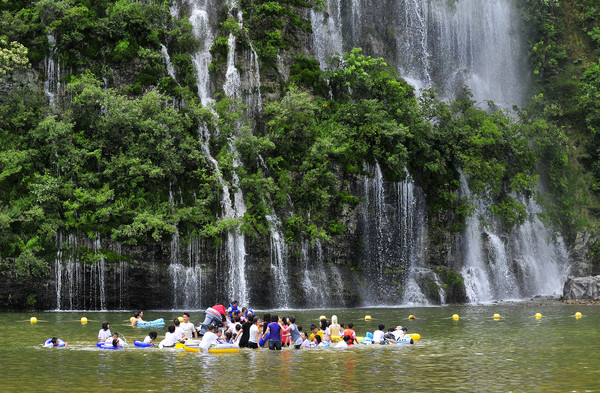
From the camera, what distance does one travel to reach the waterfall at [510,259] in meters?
43.4

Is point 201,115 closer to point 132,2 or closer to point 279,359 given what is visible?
point 132,2

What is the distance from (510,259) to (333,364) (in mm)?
31934

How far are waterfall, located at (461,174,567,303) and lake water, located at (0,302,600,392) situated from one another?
18377 mm

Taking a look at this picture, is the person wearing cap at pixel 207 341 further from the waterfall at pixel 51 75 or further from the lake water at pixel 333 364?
the waterfall at pixel 51 75

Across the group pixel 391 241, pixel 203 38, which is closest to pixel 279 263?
pixel 391 241

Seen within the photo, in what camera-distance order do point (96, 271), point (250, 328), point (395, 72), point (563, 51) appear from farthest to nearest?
1. point (563, 51)
2. point (395, 72)
3. point (96, 271)
4. point (250, 328)

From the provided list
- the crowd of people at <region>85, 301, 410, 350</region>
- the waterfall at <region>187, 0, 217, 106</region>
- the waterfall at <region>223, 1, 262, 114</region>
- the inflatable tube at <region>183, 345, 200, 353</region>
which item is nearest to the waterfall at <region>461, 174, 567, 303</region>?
the waterfall at <region>223, 1, 262, 114</region>

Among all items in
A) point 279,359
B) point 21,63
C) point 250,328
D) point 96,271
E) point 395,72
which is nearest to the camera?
point 279,359

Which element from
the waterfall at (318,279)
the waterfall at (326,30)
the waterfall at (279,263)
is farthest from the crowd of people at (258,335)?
the waterfall at (326,30)

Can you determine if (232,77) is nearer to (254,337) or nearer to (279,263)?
(279,263)

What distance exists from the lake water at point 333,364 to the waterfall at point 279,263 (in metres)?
11.1

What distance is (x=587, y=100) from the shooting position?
50.9 meters

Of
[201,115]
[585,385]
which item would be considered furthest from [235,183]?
[585,385]

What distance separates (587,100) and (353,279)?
24.7 metres
